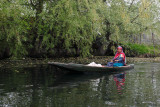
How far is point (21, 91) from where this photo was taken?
5.82 metres

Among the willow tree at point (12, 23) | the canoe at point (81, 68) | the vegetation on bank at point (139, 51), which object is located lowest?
the canoe at point (81, 68)

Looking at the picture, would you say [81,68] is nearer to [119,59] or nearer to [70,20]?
[119,59]

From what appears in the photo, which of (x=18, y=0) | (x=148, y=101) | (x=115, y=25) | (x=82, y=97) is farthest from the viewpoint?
(x=115, y=25)

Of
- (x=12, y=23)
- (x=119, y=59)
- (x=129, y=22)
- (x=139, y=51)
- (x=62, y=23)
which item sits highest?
(x=129, y=22)

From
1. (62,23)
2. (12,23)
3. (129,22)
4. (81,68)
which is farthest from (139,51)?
(81,68)

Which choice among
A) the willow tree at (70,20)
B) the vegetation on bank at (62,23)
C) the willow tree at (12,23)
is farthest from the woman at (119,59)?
the willow tree at (12,23)

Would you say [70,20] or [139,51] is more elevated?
[70,20]

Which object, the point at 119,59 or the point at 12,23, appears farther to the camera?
the point at 12,23

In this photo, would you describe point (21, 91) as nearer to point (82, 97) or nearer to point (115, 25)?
point (82, 97)

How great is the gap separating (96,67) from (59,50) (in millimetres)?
10664

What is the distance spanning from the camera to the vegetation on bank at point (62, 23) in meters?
13.1

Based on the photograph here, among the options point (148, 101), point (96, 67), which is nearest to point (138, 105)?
point (148, 101)

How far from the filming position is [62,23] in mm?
15055

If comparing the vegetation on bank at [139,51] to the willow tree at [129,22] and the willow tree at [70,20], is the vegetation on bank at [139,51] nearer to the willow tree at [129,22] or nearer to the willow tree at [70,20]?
the willow tree at [129,22]
